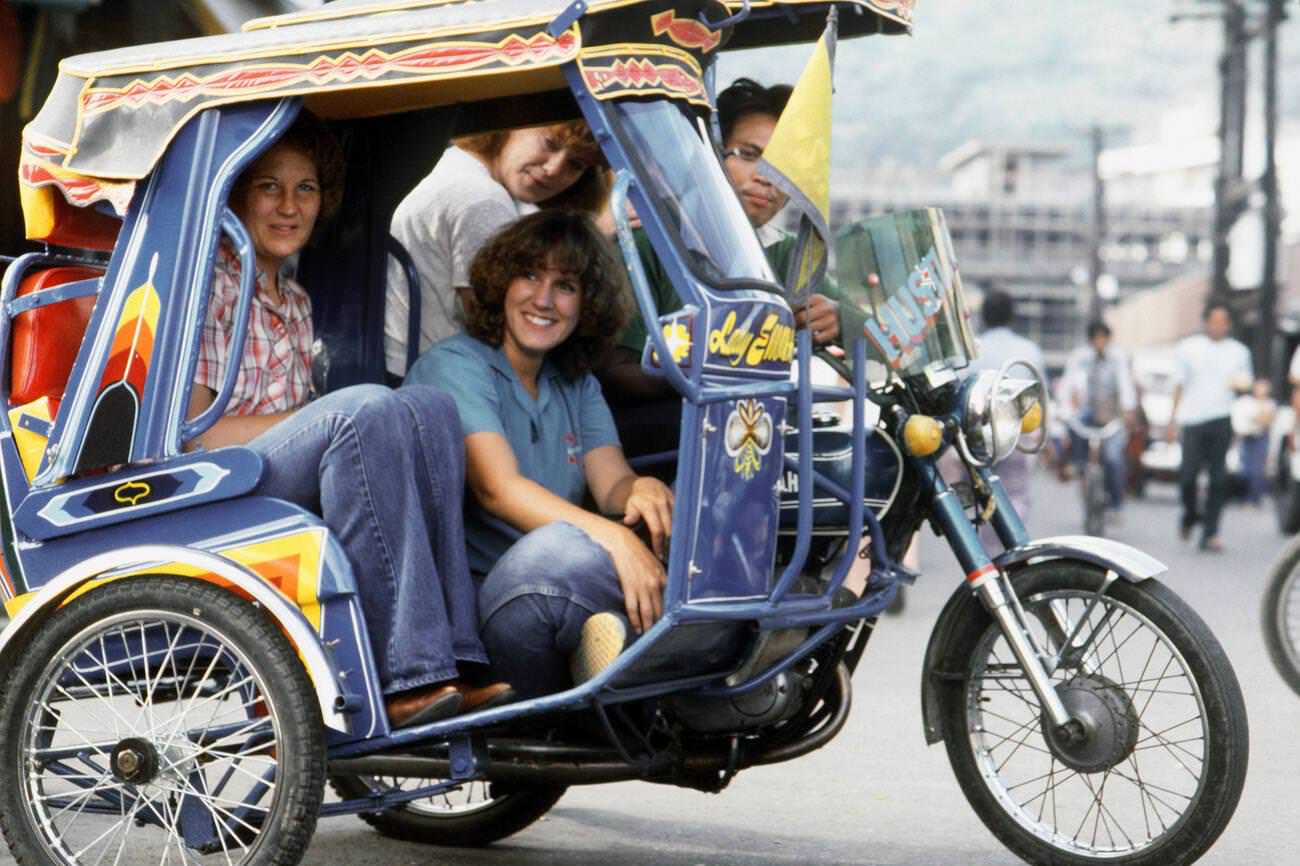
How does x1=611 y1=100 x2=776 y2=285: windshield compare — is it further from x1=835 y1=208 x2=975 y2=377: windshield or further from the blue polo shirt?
the blue polo shirt

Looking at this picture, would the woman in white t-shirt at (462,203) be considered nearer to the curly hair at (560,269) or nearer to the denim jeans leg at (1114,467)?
the curly hair at (560,269)

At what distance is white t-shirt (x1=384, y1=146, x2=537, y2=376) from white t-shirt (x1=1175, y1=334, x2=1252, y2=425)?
39.3ft

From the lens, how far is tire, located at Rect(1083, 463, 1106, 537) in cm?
1833

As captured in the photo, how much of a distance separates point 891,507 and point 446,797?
4.82ft

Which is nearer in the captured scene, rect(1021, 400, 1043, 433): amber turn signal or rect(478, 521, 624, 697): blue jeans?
rect(478, 521, 624, 697): blue jeans

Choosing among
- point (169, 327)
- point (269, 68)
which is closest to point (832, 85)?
point (269, 68)

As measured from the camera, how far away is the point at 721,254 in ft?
15.3

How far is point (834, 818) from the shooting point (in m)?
6.09

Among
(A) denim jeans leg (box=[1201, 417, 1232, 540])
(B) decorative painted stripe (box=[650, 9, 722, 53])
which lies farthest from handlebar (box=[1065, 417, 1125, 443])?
(B) decorative painted stripe (box=[650, 9, 722, 53])

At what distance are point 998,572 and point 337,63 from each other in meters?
1.86

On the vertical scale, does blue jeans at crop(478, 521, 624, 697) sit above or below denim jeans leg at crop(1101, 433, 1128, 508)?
above

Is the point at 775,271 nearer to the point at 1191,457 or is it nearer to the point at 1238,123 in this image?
the point at 1191,457

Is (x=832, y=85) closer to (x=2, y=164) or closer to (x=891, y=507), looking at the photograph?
(x=891, y=507)

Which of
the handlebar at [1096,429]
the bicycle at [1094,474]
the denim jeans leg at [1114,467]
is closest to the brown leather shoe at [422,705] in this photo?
the bicycle at [1094,474]
